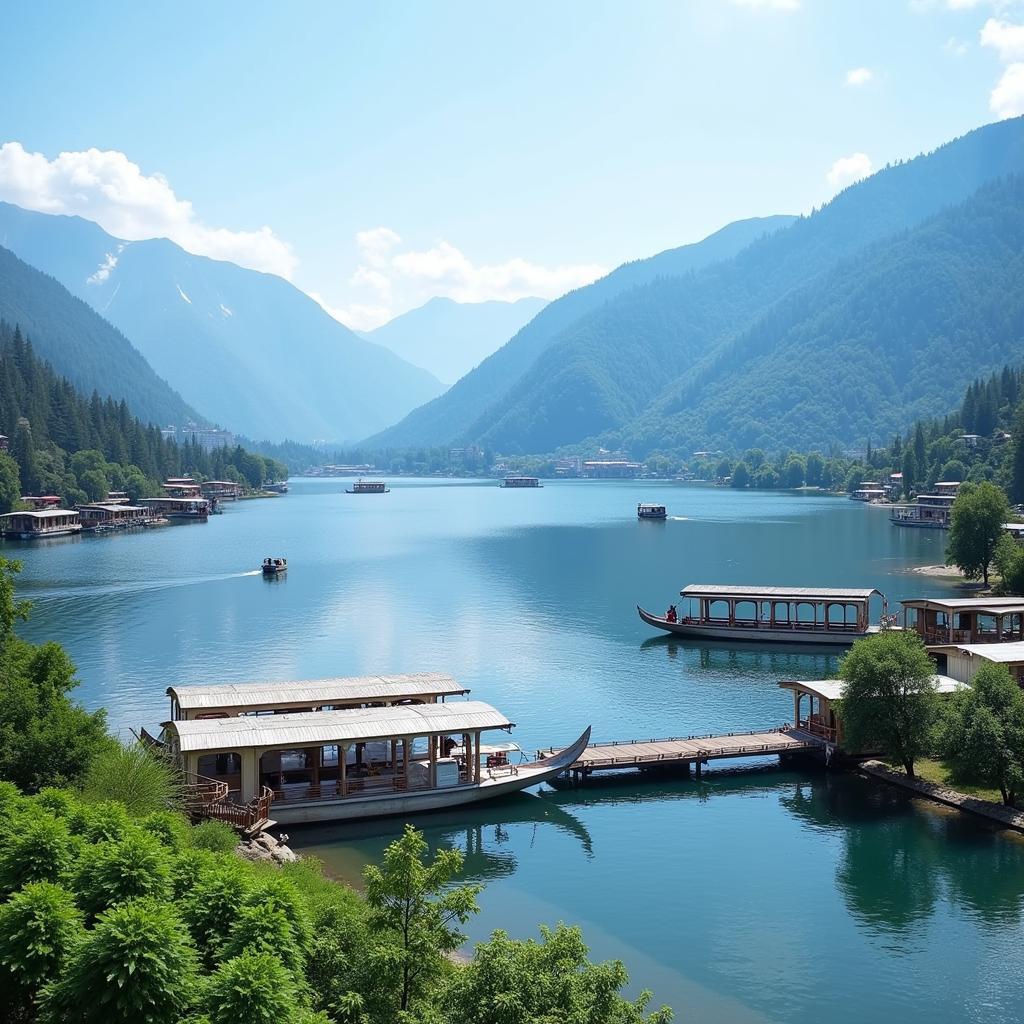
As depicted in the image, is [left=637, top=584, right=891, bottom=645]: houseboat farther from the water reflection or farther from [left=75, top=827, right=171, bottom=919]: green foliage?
[left=75, top=827, right=171, bottom=919]: green foliage

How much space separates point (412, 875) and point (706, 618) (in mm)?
54809

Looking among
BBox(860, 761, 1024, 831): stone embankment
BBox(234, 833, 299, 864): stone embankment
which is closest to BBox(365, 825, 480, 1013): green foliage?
BBox(234, 833, 299, 864): stone embankment

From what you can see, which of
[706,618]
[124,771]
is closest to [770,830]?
[124,771]

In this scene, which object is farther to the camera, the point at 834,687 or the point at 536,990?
the point at 834,687

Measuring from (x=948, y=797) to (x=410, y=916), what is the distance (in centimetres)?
2484

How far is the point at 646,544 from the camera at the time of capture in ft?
424

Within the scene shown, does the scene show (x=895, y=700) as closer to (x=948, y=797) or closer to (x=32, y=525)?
(x=948, y=797)

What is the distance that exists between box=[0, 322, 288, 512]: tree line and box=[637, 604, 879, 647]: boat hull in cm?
10327

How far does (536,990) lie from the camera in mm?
15875

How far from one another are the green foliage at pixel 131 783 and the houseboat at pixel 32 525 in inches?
4395

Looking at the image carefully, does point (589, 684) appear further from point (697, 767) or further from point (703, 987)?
point (703, 987)

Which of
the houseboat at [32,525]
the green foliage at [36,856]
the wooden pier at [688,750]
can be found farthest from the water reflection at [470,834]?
the houseboat at [32,525]

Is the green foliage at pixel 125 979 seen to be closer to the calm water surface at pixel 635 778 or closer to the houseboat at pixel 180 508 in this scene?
the calm water surface at pixel 635 778

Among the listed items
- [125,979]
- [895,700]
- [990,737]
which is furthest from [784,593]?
[125,979]
